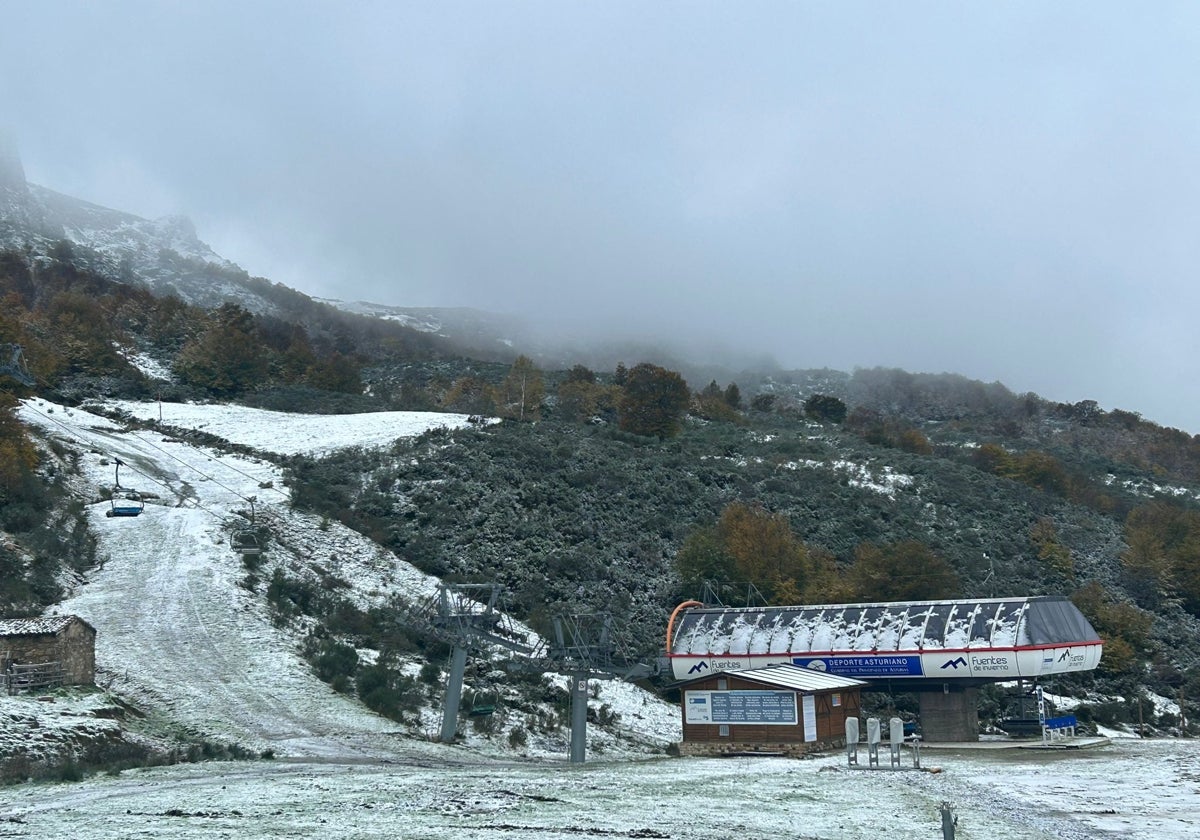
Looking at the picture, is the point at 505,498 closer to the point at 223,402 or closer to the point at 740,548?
the point at 740,548

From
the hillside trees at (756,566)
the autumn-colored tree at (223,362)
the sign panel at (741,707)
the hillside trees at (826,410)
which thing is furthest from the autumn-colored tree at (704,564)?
the hillside trees at (826,410)

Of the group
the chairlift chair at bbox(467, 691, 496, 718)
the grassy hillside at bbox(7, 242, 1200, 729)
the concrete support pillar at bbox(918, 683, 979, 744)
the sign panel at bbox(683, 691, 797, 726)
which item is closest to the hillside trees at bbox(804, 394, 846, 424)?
the grassy hillside at bbox(7, 242, 1200, 729)

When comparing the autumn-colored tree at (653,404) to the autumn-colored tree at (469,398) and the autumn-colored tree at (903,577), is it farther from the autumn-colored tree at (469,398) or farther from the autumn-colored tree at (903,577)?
the autumn-colored tree at (903,577)

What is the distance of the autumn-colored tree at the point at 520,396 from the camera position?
346 feet

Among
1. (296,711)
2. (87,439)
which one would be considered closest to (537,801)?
(296,711)

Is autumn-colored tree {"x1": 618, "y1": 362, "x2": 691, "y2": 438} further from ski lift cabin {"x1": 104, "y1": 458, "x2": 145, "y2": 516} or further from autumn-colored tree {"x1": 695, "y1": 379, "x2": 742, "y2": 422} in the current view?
ski lift cabin {"x1": 104, "y1": 458, "x2": 145, "y2": 516}

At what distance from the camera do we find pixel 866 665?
43.7 meters

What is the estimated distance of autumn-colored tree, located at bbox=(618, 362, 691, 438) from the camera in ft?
327

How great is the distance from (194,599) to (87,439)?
33983mm

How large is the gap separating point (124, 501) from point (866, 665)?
42.7 m

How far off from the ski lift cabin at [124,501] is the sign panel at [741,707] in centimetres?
3516

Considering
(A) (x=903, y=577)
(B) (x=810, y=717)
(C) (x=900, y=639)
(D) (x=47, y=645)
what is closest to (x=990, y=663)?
(C) (x=900, y=639)

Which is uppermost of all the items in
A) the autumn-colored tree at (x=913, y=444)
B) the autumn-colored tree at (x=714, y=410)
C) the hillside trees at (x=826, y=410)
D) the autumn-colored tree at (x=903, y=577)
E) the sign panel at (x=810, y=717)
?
the hillside trees at (x=826, y=410)

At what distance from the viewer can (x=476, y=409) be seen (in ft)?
364
